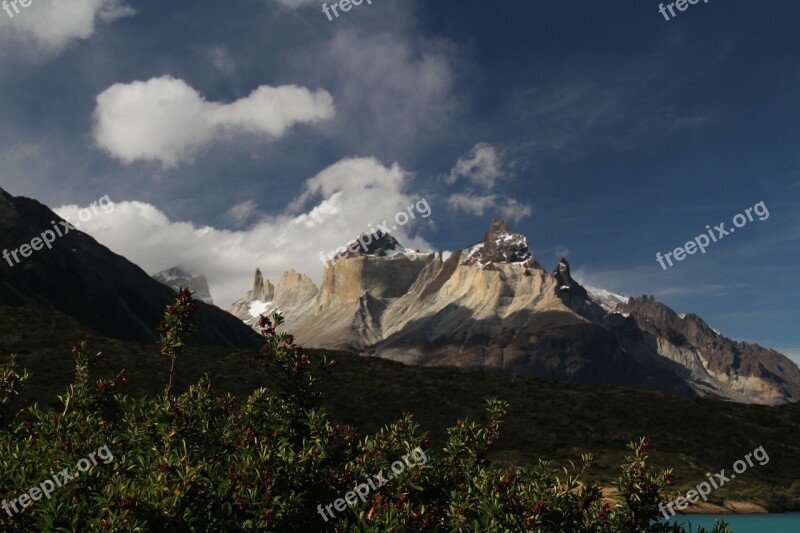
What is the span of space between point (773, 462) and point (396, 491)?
86322 millimetres

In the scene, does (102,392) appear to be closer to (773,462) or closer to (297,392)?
(297,392)

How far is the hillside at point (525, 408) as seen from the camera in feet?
241

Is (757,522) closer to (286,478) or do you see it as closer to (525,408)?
(525,408)

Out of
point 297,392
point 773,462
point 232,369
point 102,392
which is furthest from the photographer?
point 232,369

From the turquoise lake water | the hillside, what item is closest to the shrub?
the turquoise lake water

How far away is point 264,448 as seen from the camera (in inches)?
436

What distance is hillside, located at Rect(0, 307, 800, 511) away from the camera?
7331 cm

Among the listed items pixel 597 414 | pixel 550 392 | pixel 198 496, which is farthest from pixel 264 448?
pixel 550 392

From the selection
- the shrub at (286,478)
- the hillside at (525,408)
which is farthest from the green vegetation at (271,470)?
the hillside at (525,408)

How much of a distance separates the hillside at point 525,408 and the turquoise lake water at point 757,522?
524 cm

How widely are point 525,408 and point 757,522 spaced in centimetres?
3884

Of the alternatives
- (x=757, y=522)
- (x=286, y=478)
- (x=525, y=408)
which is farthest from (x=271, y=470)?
(x=525, y=408)

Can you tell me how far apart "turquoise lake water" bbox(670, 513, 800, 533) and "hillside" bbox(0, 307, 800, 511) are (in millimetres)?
5238

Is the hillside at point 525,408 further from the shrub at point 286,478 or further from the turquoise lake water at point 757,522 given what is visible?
the shrub at point 286,478
